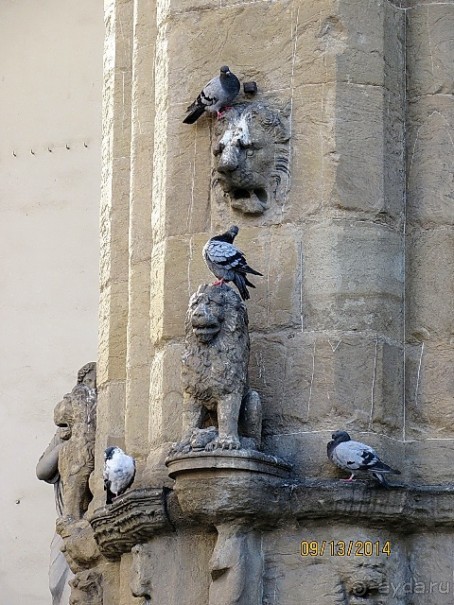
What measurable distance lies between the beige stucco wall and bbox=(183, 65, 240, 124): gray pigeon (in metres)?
3.37

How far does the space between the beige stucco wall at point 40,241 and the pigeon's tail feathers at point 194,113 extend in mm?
3275

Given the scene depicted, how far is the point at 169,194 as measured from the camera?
895 centimetres

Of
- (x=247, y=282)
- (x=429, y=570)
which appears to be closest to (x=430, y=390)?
(x=429, y=570)

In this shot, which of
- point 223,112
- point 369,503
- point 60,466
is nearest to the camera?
point 369,503

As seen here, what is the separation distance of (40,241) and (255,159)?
12.3 feet

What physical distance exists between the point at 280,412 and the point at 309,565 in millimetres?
579

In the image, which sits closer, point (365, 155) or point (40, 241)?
point (365, 155)

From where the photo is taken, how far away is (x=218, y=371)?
8398 millimetres

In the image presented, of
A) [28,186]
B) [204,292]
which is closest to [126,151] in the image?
[204,292]

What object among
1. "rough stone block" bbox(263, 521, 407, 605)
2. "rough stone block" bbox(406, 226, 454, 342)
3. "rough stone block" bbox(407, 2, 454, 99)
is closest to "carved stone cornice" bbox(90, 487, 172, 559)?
"rough stone block" bbox(263, 521, 407, 605)

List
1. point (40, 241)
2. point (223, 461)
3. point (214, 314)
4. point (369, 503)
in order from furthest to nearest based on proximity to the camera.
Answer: point (40, 241) → point (214, 314) → point (369, 503) → point (223, 461)

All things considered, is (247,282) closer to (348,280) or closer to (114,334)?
(348,280)

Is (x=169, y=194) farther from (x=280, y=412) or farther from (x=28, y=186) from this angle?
(x=28, y=186)

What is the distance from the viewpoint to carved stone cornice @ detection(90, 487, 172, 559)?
8.55 m
